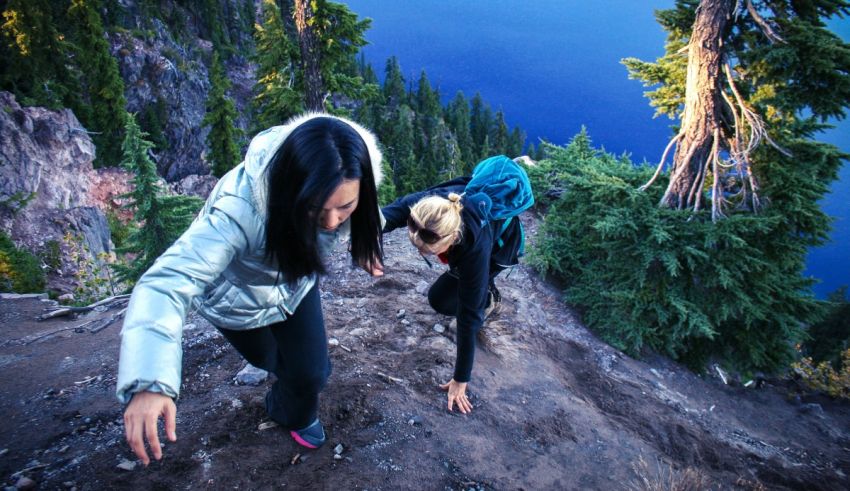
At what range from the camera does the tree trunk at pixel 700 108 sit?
18.9 ft

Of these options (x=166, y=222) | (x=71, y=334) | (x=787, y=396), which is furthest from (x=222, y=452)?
(x=166, y=222)

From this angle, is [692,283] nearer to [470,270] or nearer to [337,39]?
[470,270]

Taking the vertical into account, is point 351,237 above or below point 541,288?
above

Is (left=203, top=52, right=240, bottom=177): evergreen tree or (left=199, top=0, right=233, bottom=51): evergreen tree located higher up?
(left=199, top=0, right=233, bottom=51): evergreen tree

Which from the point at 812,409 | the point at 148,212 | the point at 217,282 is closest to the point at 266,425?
the point at 217,282

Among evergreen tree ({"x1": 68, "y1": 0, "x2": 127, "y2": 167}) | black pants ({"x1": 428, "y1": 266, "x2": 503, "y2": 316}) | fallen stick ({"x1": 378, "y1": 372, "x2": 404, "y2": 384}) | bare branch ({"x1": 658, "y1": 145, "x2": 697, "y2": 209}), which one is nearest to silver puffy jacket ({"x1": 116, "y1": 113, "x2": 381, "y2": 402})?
fallen stick ({"x1": 378, "y1": 372, "x2": 404, "y2": 384})

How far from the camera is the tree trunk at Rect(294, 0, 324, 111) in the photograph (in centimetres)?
1089

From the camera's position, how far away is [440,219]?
2.90 meters

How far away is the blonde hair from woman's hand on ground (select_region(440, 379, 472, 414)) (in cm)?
142

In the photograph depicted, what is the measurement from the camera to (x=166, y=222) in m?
12.2

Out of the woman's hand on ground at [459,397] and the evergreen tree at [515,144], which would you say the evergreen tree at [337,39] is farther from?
the evergreen tree at [515,144]

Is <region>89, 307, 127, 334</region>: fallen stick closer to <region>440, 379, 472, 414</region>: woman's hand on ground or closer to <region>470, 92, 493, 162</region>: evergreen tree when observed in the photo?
<region>440, 379, 472, 414</region>: woman's hand on ground

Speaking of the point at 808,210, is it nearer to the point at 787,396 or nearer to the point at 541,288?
the point at 787,396

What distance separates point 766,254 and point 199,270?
23.2 feet
